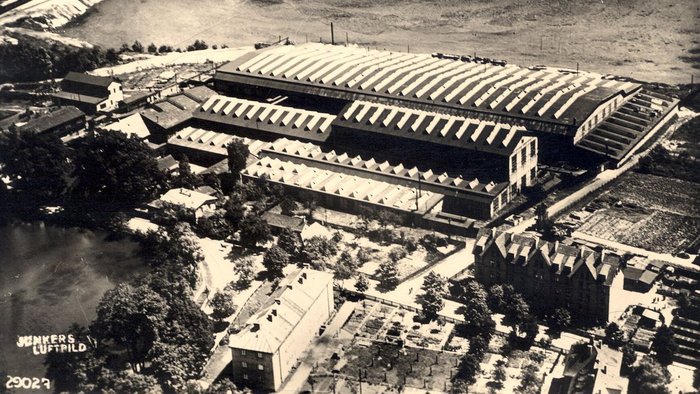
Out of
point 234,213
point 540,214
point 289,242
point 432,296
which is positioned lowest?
point 540,214

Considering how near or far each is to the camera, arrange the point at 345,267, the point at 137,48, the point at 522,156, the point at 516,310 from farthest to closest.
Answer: the point at 137,48, the point at 522,156, the point at 345,267, the point at 516,310

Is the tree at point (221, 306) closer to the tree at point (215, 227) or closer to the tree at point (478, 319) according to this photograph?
the tree at point (215, 227)

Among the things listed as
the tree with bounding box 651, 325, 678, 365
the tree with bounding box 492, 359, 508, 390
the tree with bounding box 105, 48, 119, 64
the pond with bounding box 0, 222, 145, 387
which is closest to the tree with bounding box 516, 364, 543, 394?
the tree with bounding box 492, 359, 508, 390

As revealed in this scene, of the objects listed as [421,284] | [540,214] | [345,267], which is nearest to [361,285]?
[345,267]

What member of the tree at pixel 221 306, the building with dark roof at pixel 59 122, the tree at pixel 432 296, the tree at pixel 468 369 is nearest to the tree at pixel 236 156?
the tree at pixel 221 306

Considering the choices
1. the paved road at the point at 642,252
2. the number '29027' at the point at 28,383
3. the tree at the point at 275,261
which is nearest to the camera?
the number '29027' at the point at 28,383

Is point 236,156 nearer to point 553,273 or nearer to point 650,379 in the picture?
point 553,273

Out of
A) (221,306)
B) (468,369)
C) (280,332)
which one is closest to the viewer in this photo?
(468,369)
